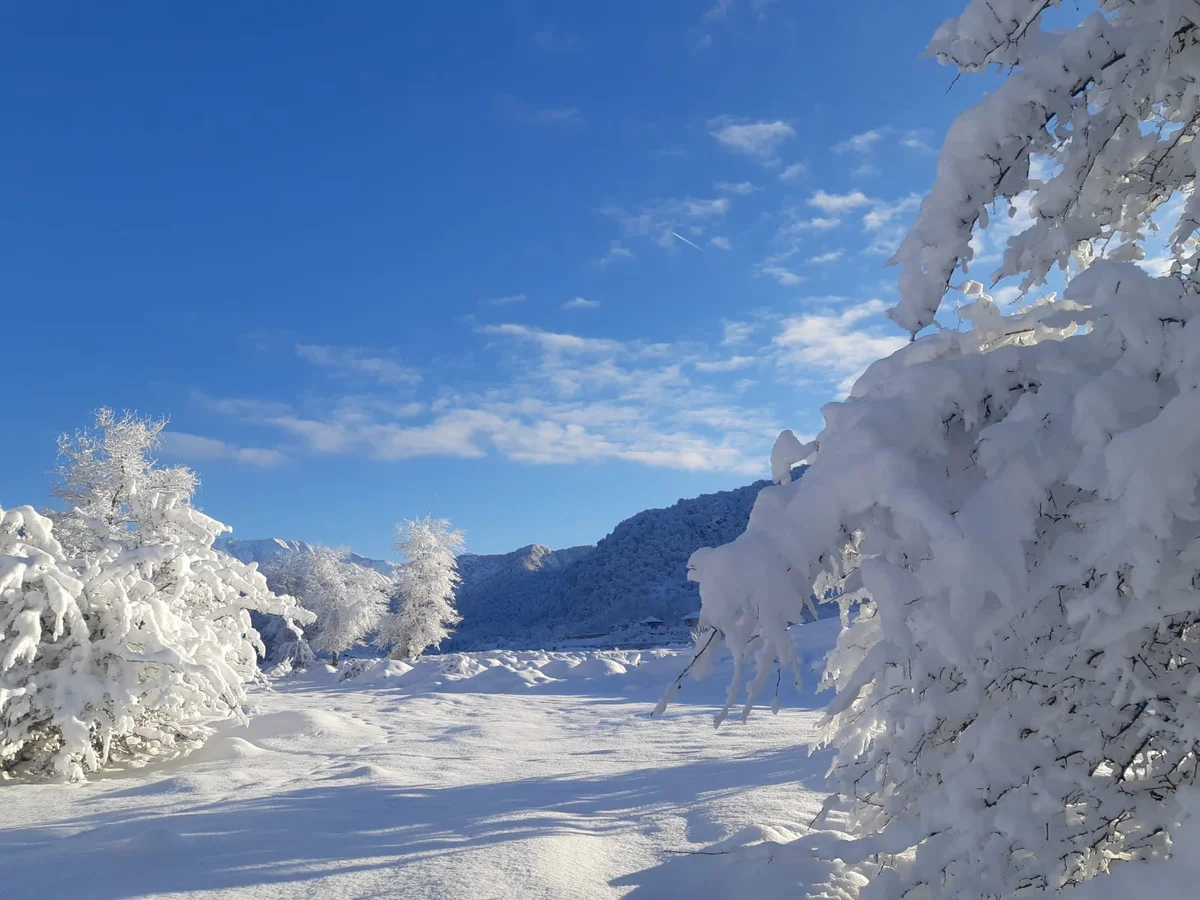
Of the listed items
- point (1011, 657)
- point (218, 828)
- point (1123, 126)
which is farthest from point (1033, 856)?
point (218, 828)

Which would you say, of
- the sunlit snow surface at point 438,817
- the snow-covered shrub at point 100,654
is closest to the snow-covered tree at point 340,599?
the sunlit snow surface at point 438,817

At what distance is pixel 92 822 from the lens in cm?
482

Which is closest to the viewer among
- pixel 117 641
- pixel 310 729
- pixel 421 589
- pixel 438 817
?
pixel 438 817

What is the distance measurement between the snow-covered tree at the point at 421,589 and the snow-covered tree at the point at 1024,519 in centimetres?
2756

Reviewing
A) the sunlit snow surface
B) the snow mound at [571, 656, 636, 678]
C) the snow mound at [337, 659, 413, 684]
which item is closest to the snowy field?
the sunlit snow surface

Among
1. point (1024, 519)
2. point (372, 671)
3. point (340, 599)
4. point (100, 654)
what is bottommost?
point (372, 671)

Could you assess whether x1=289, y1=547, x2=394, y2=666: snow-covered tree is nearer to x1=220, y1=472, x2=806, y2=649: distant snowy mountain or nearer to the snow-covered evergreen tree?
x1=220, y1=472, x2=806, y2=649: distant snowy mountain

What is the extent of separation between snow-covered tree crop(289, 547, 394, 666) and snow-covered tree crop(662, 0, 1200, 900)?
29287 millimetres

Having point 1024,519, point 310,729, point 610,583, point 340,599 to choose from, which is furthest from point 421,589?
point 610,583

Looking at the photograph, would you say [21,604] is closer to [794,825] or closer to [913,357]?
[794,825]

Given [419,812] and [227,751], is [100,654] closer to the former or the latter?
[227,751]

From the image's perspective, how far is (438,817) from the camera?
4922 mm

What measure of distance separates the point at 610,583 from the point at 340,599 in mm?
34052

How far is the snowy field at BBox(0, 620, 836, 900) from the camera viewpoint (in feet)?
11.9
